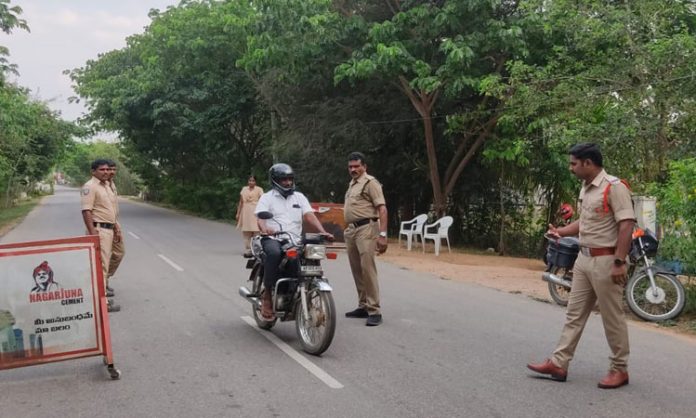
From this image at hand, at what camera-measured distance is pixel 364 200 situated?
24.6 ft

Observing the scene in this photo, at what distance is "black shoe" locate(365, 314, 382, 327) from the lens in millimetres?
7395

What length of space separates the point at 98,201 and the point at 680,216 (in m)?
7.30

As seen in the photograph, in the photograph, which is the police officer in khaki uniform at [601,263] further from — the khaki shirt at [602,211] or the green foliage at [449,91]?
the green foliage at [449,91]

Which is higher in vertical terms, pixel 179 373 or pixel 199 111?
pixel 199 111

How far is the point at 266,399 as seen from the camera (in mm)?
4824

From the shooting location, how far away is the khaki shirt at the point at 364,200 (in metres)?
7.43

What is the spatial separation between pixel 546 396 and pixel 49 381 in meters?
3.94

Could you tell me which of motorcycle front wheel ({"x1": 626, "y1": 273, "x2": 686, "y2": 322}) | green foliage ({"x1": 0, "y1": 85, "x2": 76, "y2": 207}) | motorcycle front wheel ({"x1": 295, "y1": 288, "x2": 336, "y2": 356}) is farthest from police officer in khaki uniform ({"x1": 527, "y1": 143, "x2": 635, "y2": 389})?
green foliage ({"x1": 0, "y1": 85, "x2": 76, "y2": 207})

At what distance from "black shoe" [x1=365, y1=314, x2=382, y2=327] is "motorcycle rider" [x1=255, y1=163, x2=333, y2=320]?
126cm

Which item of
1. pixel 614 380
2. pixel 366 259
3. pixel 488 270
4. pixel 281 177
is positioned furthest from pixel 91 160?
pixel 614 380

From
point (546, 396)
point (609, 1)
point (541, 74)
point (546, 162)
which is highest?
point (609, 1)

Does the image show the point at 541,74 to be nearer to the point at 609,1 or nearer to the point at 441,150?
the point at 609,1

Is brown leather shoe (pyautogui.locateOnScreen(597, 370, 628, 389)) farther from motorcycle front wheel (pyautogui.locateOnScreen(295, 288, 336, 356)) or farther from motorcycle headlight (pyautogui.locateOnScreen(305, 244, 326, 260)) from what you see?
motorcycle headlight (pyautogui.locateOnScreen(305, 244, 326, 260))

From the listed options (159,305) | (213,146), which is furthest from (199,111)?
(159,305)
